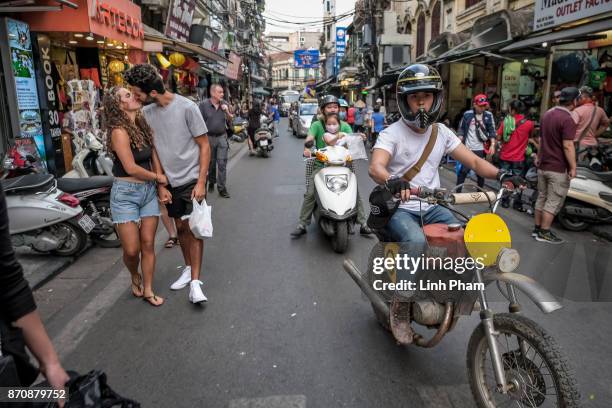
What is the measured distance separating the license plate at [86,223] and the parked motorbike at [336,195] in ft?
8.76

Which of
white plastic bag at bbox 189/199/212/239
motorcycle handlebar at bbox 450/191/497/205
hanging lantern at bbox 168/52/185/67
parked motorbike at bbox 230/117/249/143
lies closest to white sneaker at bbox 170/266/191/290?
white plastic bag at bbox 189/199/212/239

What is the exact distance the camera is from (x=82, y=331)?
375cm

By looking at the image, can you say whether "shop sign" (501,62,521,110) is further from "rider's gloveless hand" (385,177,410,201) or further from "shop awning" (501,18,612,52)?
"rider's gloveless hand" (385,177,410,201)

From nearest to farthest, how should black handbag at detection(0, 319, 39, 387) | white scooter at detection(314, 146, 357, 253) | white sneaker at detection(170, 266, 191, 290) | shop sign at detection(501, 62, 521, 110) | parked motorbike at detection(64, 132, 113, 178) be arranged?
black handbag at detection(0, 319, 39, 387)
white sneaker at detection(170, 266, 191, 290)
white scooter at detection(314, 146, 357, 253)
parked motorbike at detection(64, 132, 113, 178)
shop sign at detection(501, 62, 521, 110)

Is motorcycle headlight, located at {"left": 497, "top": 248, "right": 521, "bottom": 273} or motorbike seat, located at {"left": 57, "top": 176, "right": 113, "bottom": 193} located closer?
motorcycle headlight, located at {"left": 497, "top": 248, "right": 521, "bottom": 273}

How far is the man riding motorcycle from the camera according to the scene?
299 centimetres

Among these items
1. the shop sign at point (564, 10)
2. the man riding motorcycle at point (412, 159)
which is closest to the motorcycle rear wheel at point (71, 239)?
the man riding motorcycle at point (412, 159)

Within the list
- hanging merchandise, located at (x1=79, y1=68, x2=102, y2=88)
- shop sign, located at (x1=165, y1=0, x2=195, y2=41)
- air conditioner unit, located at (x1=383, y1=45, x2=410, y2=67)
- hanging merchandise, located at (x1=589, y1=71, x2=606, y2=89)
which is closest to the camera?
hanging merchandise, located at (x1=589, y1=71, x2=606, y2=89)

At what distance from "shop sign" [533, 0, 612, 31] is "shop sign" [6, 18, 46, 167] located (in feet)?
34.3

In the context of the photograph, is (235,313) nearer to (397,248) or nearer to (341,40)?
(397,248)

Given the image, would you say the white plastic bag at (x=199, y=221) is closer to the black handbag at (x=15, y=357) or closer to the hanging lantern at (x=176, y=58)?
the black handbag at (x=15, y=357)

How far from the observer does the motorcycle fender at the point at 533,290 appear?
2.23 m

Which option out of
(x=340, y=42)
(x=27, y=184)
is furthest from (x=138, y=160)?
(x=340, y=42)

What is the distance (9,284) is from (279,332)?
2.53 m
